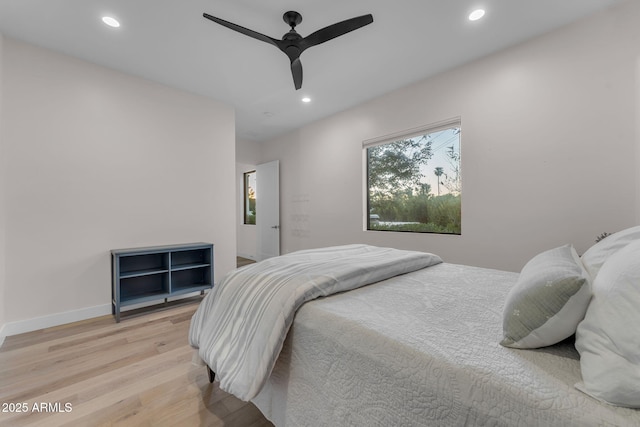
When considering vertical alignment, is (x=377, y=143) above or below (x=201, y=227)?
above

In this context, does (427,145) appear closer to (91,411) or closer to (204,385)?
(204,385)

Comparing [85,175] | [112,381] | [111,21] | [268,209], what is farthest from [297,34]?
[268,209]

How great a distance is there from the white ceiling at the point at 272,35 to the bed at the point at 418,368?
2146mm

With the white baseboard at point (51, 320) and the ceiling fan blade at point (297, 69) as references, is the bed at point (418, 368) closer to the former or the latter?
the ceiling fan blade at point (297, 69)

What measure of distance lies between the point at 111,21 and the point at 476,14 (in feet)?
9.75

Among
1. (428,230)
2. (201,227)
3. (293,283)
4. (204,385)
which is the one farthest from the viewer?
(201,227)

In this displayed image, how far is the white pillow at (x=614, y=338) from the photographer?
56 centimetres

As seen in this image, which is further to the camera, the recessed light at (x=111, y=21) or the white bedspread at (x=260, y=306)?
the recessed light at (x=111, y=21)

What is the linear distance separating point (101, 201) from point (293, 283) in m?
2.73

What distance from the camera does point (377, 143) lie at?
12.2 feet

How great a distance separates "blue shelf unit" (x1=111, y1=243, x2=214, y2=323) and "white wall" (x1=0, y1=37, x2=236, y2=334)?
176 mm

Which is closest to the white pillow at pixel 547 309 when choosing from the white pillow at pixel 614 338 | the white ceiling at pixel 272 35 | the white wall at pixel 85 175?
the white pillow at pixel 614 338

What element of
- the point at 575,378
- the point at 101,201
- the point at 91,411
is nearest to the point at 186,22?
the point at 101,201

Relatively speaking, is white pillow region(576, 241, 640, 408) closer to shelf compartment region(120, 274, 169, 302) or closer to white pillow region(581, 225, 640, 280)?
white pillow region(581, 225, 640, 280)
